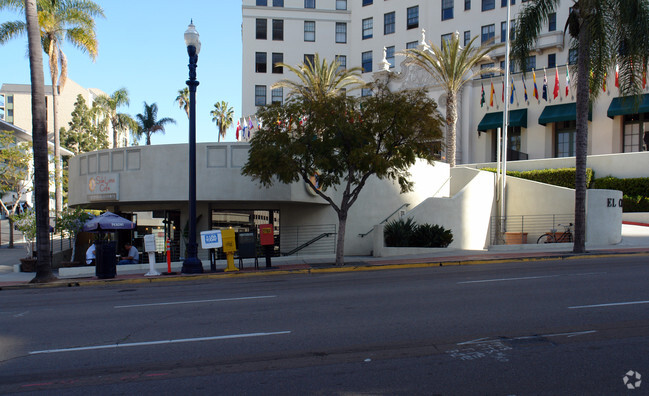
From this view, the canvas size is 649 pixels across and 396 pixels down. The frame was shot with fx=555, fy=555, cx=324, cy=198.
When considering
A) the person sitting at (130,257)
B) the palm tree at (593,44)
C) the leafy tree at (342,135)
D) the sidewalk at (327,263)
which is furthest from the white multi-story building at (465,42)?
the person sitting at (130,257)

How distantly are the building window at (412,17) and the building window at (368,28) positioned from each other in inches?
147

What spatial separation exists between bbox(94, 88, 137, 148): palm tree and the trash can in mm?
44926

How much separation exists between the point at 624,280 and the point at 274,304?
7.60 meters

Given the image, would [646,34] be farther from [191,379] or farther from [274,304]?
[191,379]

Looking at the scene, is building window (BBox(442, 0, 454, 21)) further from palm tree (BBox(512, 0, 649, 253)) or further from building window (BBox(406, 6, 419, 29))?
palm tree (BBox(512, 0, 649, 253))

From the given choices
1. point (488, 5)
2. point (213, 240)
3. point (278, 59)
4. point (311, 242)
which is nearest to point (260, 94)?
point (278, 59)

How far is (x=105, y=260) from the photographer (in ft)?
58.7

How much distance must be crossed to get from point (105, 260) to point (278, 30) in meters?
38.9

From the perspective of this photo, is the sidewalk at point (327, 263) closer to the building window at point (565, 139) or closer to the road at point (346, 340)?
the road at point (346, 340)

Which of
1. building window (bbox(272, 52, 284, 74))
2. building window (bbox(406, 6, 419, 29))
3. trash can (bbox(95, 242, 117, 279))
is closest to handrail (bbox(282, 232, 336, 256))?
trash can (bbox(95, 242, 117, 279))

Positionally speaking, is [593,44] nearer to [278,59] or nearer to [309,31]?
[278,59]

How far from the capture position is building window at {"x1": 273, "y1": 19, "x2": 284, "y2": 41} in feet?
172

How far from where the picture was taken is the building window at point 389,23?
4964 cm

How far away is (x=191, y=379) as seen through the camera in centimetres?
587
